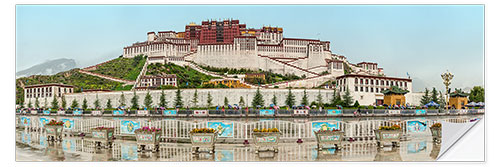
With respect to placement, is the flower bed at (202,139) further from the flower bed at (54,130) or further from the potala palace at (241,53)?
the potala palace at (241,53)

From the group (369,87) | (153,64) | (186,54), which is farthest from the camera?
(186,54)

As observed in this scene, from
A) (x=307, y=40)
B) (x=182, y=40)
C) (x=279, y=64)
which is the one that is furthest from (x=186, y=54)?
(x=307, y=40)

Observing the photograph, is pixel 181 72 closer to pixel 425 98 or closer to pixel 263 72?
pixel 263 72

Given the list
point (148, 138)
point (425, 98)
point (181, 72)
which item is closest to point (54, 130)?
point (148, 138)
